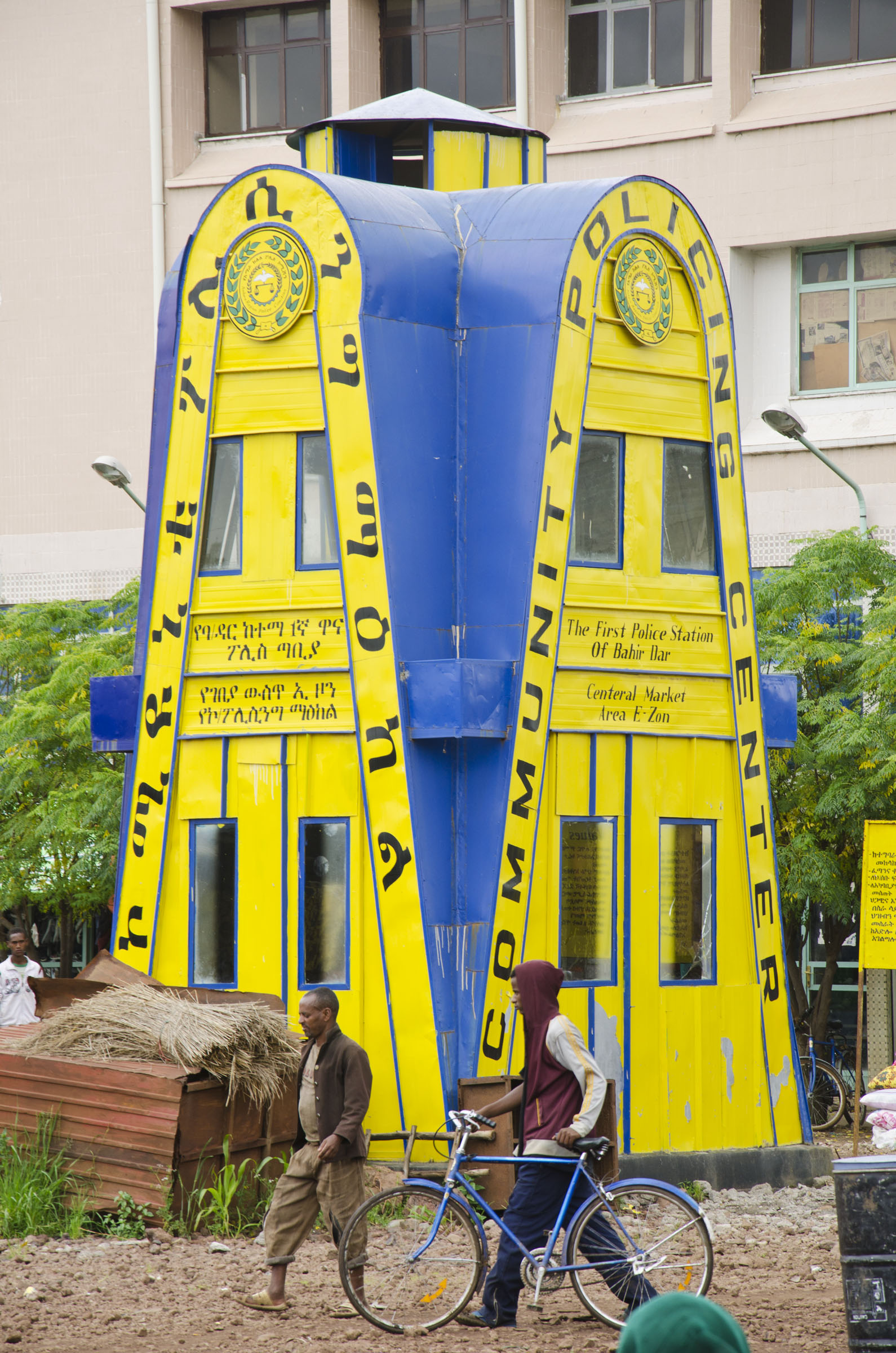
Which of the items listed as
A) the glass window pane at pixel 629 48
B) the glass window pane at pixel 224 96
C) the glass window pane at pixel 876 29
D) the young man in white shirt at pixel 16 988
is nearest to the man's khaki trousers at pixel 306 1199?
the young man in white shirt at pixel 16 988

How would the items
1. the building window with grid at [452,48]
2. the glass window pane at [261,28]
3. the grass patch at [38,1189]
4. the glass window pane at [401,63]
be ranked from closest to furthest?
the grass patch at [38,1189]
the building window with grid at [452,48]
the glass window pane at [401,63]
the glass window pane at [261,28]

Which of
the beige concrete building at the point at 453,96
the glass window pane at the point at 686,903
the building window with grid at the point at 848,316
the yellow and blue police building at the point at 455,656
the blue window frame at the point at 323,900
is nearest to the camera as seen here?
the yellow and blue police building at the point at 455,656

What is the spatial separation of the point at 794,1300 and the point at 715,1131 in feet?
12.8

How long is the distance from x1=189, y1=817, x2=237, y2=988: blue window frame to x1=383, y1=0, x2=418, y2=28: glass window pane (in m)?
20.0

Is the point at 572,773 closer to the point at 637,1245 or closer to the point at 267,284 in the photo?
the point at 267,284

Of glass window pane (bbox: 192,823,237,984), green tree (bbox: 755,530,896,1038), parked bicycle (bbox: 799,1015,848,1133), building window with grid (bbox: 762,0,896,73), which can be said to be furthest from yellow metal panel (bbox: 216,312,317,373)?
building window with grid (bbox: 762,0,896,73)

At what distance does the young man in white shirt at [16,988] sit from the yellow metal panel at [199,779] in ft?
14.7

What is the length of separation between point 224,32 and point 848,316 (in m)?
12.4

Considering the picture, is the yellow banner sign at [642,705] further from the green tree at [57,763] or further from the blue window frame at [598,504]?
the green tree at [57,763]

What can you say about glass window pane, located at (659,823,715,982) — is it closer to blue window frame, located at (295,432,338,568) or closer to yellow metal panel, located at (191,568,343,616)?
yellow metal panel, located at (191,568,343,616)

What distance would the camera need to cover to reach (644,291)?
1511 centimetres

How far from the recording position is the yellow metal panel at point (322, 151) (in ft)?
54.3

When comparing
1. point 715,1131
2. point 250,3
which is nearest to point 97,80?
point 250,3

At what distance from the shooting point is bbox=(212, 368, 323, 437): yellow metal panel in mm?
14578
